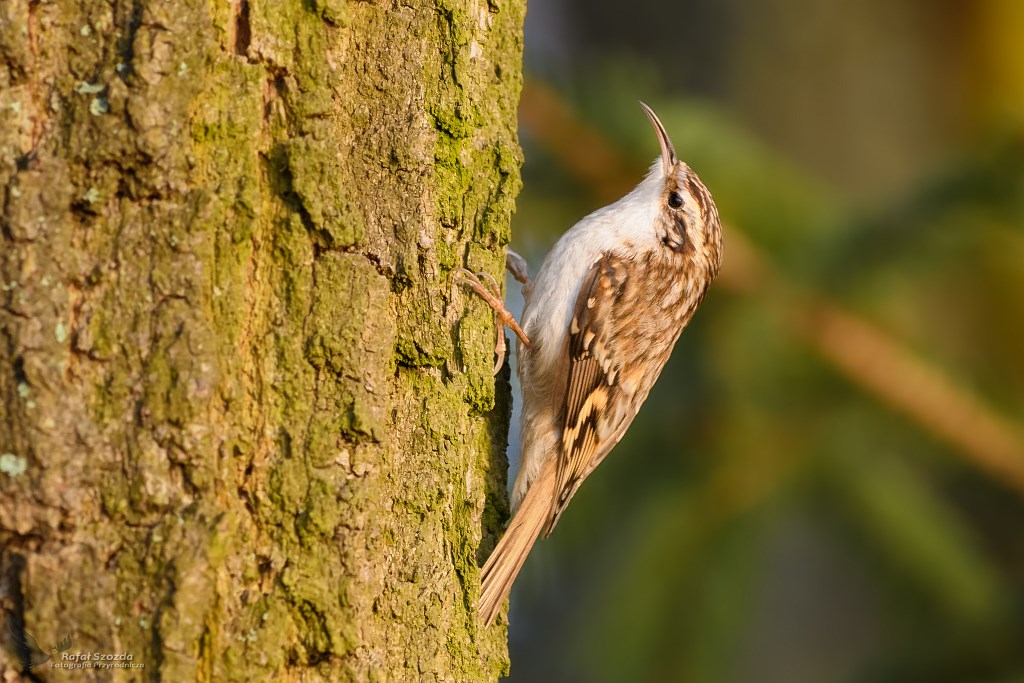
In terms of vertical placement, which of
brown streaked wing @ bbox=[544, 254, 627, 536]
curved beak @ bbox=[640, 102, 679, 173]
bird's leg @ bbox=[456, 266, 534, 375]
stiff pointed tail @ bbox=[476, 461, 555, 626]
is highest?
curved beak @ bbox=[640, 102, 679, 173]

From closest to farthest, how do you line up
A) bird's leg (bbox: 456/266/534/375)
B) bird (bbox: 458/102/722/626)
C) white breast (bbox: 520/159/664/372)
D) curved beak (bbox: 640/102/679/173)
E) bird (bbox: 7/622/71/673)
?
1. bird (bbox: 7/622/71/673)
2. bird's leg (bbox: 456/266/534/375)
3. bird (bbox: 458/102/722/626)
4. white breast (bbox: 520/159/664/372)
5. curved beak (bbox: 640/102/679/173)

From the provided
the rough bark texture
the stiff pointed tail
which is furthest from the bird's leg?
the stiff pointed tail

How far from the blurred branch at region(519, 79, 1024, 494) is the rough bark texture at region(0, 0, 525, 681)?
49.7 inches

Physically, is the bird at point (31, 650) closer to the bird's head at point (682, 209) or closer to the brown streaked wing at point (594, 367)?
the brown streaked wing at point (594, 367)

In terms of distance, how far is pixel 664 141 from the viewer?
9.76ft

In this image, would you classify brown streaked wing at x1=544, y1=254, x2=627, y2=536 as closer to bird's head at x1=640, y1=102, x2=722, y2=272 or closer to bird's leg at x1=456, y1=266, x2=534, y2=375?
bird's head at x1=640, y1=102, x2=722, y2=272

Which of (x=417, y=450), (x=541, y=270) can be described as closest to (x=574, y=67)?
(x=541, y=270)

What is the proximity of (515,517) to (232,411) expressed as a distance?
36.1 inches

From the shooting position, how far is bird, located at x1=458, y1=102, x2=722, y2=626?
2682 mm

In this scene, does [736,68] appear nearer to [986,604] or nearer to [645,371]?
[645,371]

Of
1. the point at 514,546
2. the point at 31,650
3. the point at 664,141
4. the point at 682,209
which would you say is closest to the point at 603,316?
the point at 682,209

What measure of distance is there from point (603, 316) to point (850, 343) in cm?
79

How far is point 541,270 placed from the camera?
289 cm

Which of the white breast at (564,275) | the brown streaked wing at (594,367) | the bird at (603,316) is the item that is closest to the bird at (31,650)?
the bird at (603,316)
